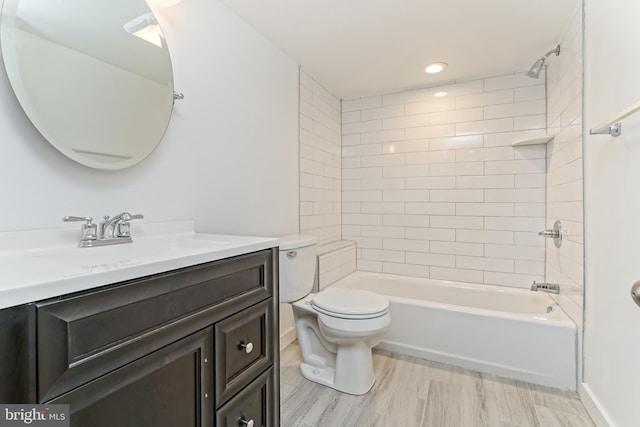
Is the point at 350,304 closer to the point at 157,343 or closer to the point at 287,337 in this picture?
the point at 287,337

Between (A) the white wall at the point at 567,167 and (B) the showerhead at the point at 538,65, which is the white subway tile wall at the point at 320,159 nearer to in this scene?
(B) the showerhead at the point at 538,65

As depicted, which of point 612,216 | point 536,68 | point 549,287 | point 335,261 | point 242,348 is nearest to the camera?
point 242,348

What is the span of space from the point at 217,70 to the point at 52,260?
124 cm

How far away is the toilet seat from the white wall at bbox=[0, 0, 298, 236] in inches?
22.5

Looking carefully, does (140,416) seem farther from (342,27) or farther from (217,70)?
(342,27)

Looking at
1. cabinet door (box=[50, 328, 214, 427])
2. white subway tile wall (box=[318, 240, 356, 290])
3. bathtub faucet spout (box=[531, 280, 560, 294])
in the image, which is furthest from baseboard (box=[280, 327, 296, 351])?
bathtub faucet spout (box=[531, 280, 560, 294])

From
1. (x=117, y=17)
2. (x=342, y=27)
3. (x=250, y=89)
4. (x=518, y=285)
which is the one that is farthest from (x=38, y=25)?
(x=518, y=285)

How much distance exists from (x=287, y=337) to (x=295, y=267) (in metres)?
0.82

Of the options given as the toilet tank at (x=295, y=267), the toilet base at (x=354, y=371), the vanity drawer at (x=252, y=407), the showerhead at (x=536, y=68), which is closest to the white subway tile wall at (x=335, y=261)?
the toilet tank at (x=295, y=267)

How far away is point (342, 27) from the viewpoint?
6.24 ft

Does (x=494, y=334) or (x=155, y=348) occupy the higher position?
(x=155, y=348)

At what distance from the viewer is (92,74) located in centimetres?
113

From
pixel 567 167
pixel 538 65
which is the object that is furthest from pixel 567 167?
pixel 538 65

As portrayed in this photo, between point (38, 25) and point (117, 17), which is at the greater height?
point (117, 17)
